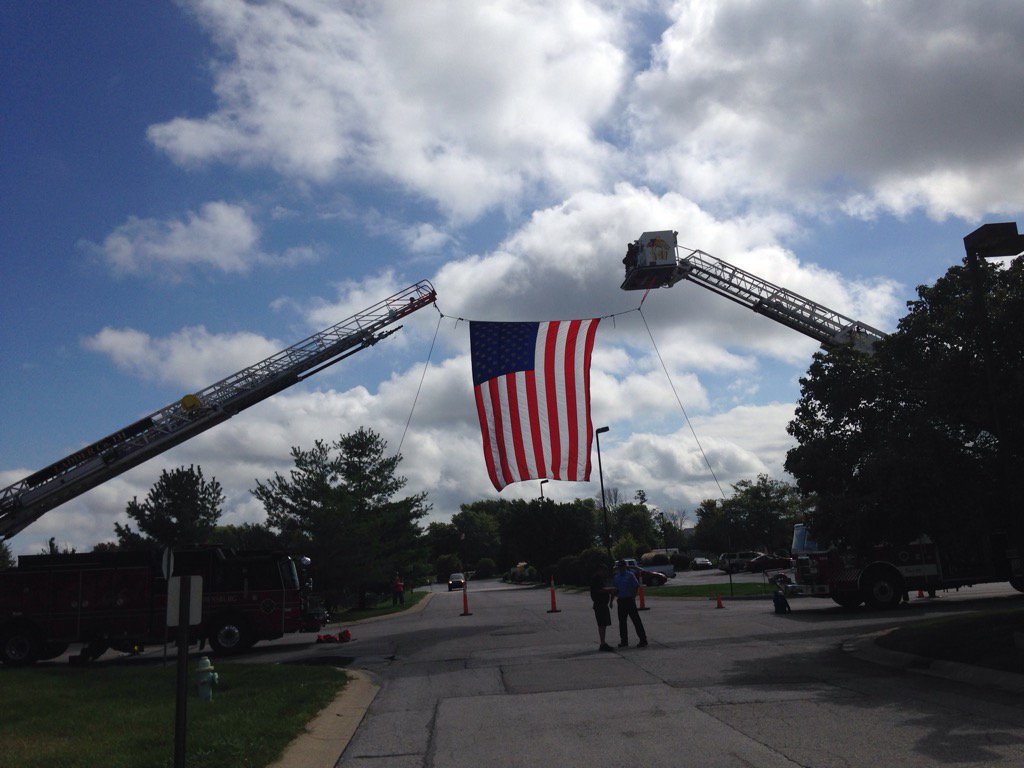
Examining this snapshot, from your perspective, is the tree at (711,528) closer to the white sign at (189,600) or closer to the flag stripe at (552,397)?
the flag stripe at (552,397)

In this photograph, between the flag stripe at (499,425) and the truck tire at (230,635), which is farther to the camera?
the flag stripe at (499,425)

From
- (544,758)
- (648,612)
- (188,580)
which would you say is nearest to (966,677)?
(544,758)

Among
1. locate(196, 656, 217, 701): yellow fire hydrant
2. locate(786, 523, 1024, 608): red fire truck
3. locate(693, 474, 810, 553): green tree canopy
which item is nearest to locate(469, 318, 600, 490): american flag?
locate(786, 523, 1024, 608): red fire truck

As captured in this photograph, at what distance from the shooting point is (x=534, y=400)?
21969mm

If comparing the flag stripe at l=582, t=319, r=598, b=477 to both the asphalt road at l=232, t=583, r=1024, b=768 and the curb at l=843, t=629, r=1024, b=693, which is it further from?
the curb at l=843, t=629, r=1024, b=693

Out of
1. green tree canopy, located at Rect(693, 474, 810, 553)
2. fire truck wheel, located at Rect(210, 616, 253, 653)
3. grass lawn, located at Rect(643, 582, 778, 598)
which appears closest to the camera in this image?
fire truck wheel, located at Rect(210, 616, 253, 653)

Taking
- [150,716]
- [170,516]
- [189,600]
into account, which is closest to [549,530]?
[170,516]

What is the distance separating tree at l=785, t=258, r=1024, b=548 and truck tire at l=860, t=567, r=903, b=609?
654 centimetres

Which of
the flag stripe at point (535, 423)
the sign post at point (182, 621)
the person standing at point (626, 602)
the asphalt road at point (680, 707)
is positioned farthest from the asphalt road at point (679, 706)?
the flag stripe at point (535, 423)

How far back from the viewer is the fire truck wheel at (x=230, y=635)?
20000 mm

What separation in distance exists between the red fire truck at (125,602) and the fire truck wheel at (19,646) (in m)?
0.02

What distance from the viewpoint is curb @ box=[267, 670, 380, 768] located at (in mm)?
7781

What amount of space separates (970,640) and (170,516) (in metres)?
37.1

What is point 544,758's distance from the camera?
23.9 ft
